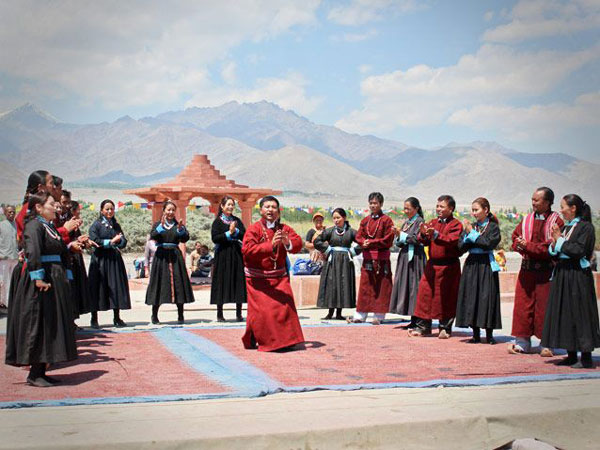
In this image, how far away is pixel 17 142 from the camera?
3728 inches

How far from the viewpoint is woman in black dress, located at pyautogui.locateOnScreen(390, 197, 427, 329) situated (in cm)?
993

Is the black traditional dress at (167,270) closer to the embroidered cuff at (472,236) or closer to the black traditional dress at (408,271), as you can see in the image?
the black traditional dress at (408,271)

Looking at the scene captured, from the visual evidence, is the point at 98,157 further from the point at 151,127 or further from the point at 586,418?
the point at 586,418

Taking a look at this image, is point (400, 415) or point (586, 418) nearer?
point (400, 415)

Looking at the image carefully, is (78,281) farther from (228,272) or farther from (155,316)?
(228,272)

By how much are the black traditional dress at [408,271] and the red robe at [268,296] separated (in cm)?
222

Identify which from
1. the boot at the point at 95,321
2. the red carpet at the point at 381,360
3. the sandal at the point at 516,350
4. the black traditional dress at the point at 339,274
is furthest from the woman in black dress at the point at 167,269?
the sandal at the point at 516,350

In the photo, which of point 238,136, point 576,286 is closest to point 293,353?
point 576,286

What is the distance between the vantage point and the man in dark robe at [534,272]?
25.2ft

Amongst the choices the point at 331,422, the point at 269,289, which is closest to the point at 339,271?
the point at 269,289

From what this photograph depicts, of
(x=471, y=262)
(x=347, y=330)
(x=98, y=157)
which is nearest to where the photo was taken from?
(x=471, y=262)

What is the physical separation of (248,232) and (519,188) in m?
101

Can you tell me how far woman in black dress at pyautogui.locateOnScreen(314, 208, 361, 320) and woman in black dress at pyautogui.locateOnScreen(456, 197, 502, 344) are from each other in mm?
2522

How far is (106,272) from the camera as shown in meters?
9.92
